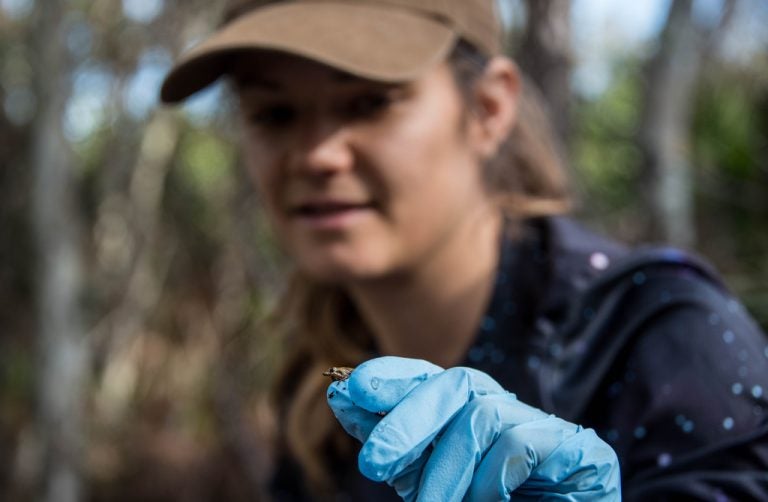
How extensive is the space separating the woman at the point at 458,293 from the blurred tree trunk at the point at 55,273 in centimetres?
275

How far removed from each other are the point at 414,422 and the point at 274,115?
982mm

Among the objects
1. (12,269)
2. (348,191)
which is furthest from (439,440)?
(12,269)

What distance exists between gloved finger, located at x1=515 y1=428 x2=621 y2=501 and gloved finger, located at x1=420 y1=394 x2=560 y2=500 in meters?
0.02

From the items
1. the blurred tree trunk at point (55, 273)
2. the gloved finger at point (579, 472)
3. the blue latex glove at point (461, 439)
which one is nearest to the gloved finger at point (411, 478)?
the blue latex glove at point (461, 439)

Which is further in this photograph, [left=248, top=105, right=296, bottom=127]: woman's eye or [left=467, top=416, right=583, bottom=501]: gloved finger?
[left=248, top=105, right=296, bottom=127]: woman's eye

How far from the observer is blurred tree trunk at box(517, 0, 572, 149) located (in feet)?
12.5

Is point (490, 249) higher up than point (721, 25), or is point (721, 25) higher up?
point (490, 249)

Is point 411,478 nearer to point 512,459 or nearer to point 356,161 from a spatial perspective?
point 512,459

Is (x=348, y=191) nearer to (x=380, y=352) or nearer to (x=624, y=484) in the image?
(x=380, y=352)

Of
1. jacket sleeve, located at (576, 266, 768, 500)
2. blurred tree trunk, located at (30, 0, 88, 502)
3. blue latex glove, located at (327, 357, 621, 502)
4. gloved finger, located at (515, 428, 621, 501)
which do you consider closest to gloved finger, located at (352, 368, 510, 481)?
blue latex glove, located at (327, 357, 621, 502)

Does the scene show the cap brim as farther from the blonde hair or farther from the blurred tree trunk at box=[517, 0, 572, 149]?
the blurred tree trunk at box=[517, 0, 572, 149]

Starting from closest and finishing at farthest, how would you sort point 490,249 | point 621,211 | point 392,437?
1. point 392,437
2. point 490,249
3. point 621,211

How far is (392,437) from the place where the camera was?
36.4 inches

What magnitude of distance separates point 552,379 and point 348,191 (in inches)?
20.8
